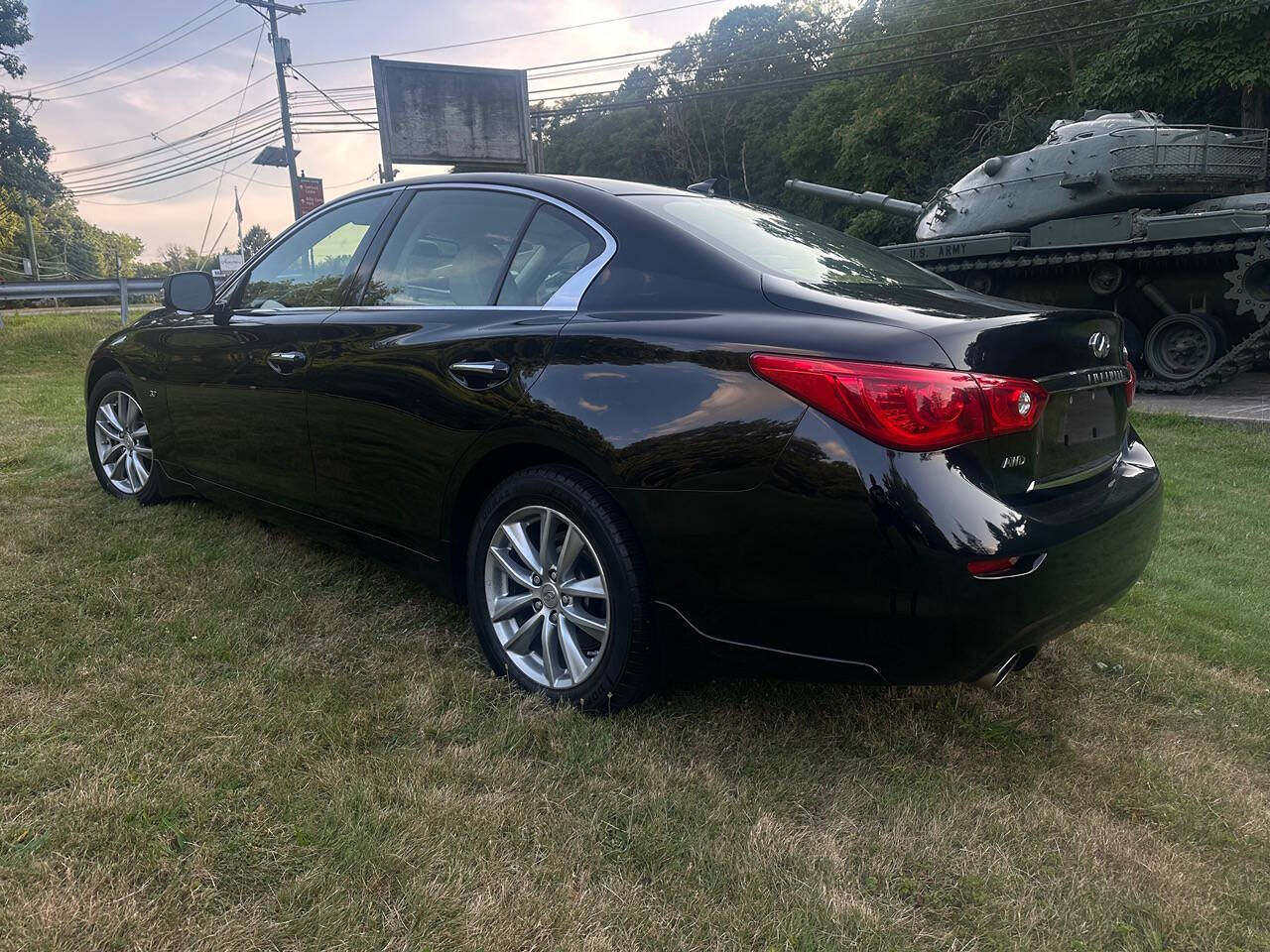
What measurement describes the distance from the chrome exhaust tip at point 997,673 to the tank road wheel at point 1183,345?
9107 millimetres

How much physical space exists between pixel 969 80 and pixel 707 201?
28.1m

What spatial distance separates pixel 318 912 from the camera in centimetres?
177

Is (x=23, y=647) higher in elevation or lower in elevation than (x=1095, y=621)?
higher

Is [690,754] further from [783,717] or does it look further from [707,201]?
[707,201]

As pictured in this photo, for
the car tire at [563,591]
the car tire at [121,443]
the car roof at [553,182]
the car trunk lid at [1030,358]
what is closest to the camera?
the car trunk lid at [1030,358]

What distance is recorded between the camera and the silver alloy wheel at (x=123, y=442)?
447cm

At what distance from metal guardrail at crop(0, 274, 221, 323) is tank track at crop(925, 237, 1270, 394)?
45.5 ft

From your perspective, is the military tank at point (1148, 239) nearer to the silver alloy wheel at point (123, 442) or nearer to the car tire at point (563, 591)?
the car tire at point (563, 591)

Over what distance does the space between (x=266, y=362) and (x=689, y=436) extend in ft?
6.25

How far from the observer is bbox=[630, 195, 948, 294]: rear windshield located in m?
Answer: 2.58

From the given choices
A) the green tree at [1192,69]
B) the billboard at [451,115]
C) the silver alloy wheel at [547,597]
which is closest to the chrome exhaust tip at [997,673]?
the silver alloy wheel at [547,597]

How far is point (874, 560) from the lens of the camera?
199 centimetres

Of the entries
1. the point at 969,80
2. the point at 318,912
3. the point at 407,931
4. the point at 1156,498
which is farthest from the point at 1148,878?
the point at 969,80

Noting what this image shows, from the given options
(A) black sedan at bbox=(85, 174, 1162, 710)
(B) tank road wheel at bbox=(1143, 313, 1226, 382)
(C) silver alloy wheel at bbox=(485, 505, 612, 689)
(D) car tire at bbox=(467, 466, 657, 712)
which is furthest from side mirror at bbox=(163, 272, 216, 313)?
(B) tank road wheel at bbox=(1143, 313, 1226, 382)
